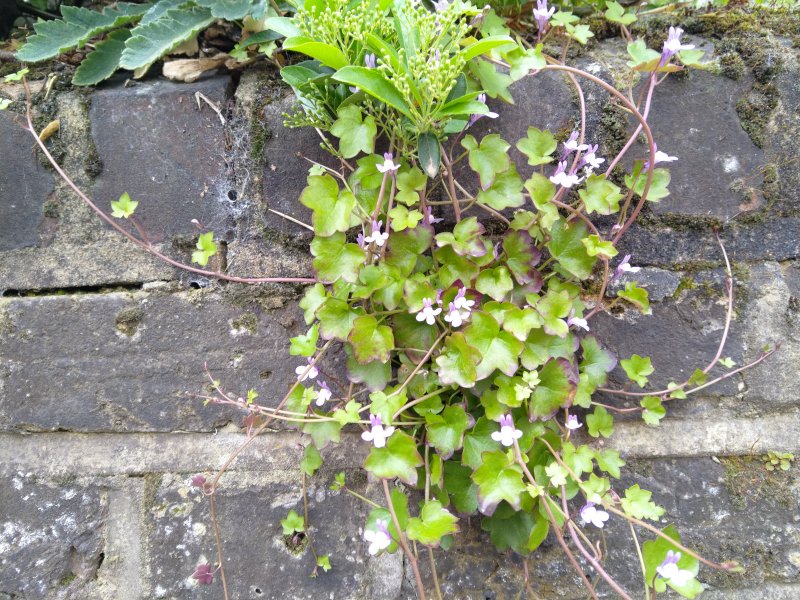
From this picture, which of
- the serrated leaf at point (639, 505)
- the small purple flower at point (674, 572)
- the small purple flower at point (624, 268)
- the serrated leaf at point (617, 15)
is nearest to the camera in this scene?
the small purple flower at point (674, 572)

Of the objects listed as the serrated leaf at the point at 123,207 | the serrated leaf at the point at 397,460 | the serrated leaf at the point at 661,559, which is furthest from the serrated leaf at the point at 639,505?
the serrated leaf at the point at 123,207

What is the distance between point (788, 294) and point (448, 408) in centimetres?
77

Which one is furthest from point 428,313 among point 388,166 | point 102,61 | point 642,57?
point 102,61

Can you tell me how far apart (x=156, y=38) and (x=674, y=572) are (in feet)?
4.42

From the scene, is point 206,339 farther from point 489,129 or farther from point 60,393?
point 489,129

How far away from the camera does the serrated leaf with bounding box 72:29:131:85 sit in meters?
1.17

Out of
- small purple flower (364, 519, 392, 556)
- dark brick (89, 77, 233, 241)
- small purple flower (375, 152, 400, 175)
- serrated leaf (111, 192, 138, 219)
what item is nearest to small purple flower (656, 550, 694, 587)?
small purple flower (364, 519, 392, 556)

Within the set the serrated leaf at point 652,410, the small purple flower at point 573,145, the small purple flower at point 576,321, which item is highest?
the small purple flower at point 573,145

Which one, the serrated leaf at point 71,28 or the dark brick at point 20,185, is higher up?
the serrated leaf at point 71,28

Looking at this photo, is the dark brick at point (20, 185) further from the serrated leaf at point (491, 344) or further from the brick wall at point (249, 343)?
the serrated leaf at point (491, 344)

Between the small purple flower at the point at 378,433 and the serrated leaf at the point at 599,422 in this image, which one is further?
the serrated leaf at the point at 599,422

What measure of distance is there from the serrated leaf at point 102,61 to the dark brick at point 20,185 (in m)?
0.17

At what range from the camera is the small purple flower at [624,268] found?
3.44 ft

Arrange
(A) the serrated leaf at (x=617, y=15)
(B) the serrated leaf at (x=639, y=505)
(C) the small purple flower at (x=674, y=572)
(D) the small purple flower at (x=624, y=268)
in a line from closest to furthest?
1. (C) the small purple flower at (x=674, y=572)
2. (B) the serrated leaf at (x=639, y=505)
3. (D) the small purple flower at (x=624, y=268)
4. (A) the serrated leaf at (x=617, y=15)
